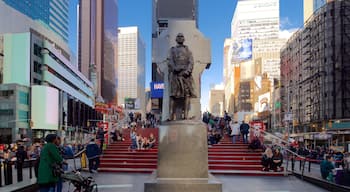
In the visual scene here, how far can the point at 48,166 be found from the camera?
841 centimetres

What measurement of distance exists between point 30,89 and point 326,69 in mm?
51244

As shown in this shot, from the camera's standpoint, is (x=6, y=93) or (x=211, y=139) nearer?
(x=211, y=139)

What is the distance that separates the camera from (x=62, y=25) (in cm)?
15075

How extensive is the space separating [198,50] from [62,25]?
145424 mm

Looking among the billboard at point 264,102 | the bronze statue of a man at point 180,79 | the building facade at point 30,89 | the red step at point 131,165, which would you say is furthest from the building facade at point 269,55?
the bronze statue of a man at point 180,79

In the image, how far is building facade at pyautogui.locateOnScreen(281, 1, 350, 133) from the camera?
60250 mm

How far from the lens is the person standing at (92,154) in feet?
59.7

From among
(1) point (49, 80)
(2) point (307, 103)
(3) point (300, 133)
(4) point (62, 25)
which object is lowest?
(3) point (300, 133)

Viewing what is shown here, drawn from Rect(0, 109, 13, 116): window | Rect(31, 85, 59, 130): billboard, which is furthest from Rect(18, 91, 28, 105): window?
Rect(0, 109, 13, 116): window

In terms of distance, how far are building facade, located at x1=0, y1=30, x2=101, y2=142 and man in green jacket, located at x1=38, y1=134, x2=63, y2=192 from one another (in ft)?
214

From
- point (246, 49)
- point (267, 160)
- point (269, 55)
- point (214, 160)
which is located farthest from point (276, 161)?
point (269, 55)

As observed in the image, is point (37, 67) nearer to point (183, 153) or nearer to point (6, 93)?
point (6, 93)

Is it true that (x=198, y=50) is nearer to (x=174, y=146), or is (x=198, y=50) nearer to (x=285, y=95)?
(x=174, y=146)

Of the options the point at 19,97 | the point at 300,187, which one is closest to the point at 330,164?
the point at 300,187
